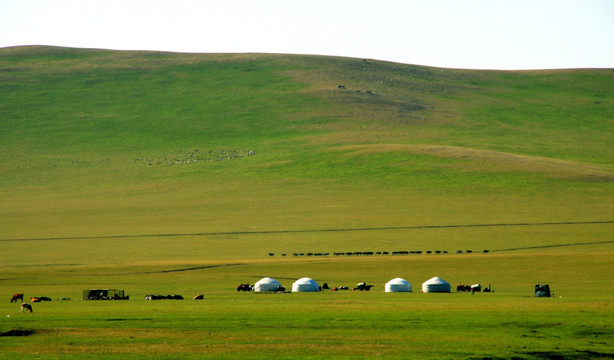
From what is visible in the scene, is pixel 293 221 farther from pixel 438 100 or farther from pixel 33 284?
pixel 438 100

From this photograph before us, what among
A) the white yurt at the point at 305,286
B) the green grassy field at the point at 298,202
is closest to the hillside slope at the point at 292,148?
the green grassy field at the point at 298,202

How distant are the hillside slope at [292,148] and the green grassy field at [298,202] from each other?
0.46 m

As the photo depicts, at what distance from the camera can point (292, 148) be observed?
118062 millimetres

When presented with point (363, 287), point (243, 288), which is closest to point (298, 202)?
point (363, 287)

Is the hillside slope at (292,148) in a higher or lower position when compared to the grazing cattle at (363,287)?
higher

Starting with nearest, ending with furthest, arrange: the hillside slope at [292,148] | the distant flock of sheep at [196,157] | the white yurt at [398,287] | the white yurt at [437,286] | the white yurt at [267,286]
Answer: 1. the white yurt at [437,286]
2. the white yurt at [398,287]
3. the white yurt at [267,286]
4. the hillside slope at [292,148]
5. the distant flock of sheep at [196,157]

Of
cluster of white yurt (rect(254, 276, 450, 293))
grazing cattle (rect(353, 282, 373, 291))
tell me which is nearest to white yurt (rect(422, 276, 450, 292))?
cluster of white yurt (rect(254, 276, 450, 293))

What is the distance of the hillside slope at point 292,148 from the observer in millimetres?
87438

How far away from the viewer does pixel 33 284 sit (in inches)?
2408

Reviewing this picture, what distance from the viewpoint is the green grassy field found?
112 ft

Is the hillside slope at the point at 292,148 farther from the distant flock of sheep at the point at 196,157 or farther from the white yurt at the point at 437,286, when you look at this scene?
the white yurt at the point at 437,286

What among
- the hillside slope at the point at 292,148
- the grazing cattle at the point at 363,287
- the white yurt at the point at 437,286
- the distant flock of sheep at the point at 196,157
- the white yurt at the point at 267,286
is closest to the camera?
the white yurt at the point at 437,286

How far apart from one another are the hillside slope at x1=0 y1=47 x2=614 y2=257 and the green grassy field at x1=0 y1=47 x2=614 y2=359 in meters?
0.46

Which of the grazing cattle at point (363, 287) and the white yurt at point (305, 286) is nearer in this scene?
the white yurt at point (305, 286)
